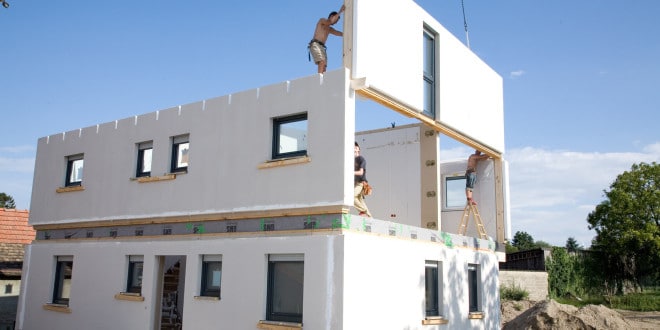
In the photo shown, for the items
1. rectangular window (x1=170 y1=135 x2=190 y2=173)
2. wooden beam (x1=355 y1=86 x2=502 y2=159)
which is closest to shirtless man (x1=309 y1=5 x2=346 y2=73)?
wooden beam (x1=355 y1=86 x2=502 y2=159)

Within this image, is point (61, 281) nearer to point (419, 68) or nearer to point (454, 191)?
point (419, 68)

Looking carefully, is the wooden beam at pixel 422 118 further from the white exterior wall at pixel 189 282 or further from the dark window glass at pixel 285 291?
the dark window glass at pixel 285 291

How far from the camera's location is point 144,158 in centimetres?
1522

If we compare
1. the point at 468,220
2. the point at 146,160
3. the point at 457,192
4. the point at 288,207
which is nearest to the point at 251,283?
the point at 288,207

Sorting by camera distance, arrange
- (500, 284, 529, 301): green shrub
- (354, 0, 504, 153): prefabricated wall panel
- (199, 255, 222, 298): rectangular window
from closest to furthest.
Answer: (354, 0, 504, 153): prefabricated wall panel
(199, 255, 222, 298): rectangular window
(500, 284, 529, 301): green shrub

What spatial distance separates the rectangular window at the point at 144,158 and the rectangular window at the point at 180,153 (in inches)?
36.5

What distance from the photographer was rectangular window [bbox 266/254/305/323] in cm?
1141

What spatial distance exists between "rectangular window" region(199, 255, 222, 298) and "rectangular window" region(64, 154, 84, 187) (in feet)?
19.6

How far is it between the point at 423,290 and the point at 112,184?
→ 838 centimetres

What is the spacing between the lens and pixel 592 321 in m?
15.3

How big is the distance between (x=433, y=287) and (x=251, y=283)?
441 centimetres

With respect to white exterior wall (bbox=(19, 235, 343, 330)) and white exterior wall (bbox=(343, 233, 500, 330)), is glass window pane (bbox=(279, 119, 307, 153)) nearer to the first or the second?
white exterior wall (bbox=(19, 235, 343, 330))

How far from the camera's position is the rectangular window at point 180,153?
1415cm

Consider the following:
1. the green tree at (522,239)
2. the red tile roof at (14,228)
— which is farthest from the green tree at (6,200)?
the green tree at (522,239)
